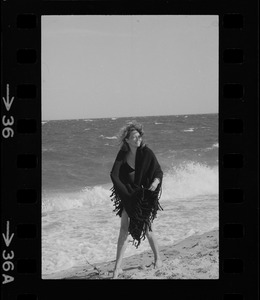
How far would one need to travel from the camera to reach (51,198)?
5.46 meters

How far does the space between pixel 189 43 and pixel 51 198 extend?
1852mm

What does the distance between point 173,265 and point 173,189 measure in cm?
68

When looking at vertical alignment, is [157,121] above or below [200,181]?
above

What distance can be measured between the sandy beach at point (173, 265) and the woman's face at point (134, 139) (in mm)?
961

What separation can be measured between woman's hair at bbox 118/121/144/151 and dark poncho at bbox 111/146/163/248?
6 cm

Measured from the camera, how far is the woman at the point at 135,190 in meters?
5.40

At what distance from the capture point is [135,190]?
5.44 meters

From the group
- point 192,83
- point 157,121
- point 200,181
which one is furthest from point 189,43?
point 200,181
